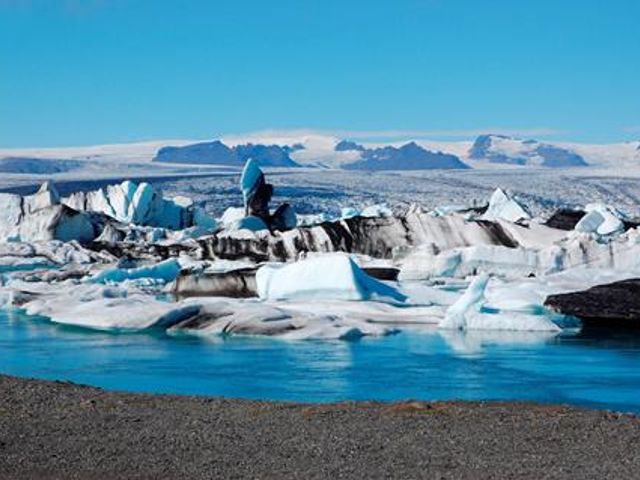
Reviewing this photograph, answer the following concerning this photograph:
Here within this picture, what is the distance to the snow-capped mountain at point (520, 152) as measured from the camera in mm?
162125

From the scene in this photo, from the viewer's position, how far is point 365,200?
191ft

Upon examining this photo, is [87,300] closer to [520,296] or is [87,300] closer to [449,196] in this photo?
[520,296]

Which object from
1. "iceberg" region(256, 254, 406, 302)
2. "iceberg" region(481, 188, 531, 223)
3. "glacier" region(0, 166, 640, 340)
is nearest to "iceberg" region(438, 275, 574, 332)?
"glacier" region(0, 166, 640, 340)

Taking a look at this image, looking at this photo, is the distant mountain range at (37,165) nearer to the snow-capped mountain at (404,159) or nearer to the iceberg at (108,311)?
the snow-capped mountain at (404,159)

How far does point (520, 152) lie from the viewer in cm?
18775

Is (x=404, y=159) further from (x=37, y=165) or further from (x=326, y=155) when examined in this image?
(x=37, y=165)

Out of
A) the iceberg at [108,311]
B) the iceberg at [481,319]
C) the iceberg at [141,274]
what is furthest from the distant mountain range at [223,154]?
the iceberg at [481,319]

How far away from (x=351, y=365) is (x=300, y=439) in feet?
14.4

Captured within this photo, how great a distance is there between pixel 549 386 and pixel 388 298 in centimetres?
597

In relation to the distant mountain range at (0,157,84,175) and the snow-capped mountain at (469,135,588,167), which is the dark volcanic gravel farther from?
the snow-capped mountain at (469,135,588,167)

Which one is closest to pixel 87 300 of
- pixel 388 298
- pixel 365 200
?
pixel 388 298

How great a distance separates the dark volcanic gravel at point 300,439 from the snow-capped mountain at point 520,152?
5934 inches

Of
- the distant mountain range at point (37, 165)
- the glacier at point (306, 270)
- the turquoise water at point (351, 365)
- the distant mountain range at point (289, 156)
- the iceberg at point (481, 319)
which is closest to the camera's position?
the turquoise water at point (351, 365)

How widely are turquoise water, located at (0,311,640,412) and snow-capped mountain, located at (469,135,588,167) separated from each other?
145 metres
